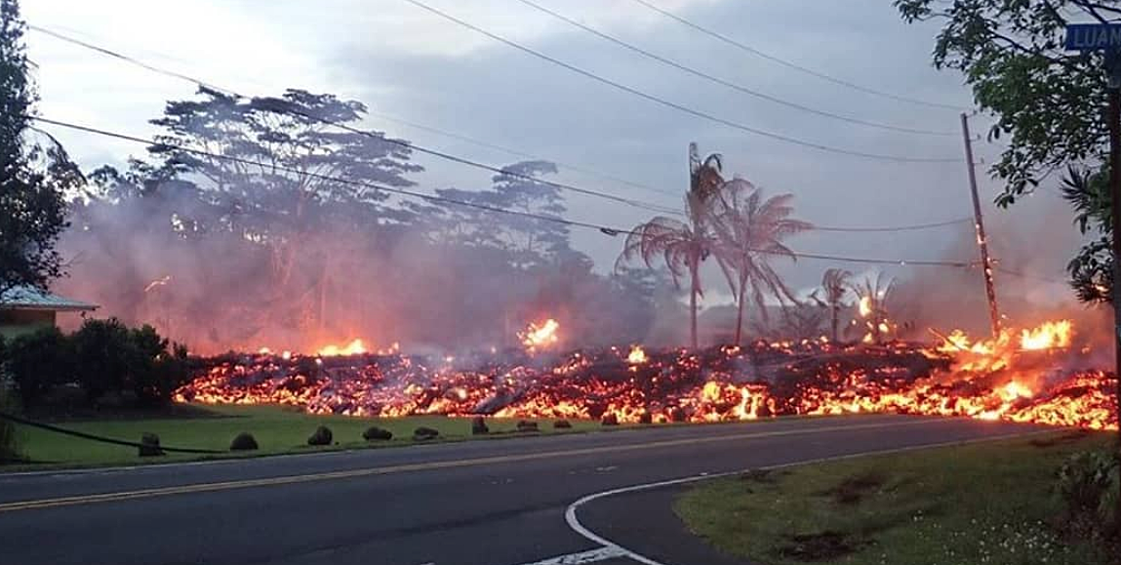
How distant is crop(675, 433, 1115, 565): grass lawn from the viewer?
33.0ft

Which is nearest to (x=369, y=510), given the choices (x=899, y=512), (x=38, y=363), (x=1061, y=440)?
(x=899, y=512)

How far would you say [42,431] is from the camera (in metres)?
28.0

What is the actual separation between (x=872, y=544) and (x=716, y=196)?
1579 inches

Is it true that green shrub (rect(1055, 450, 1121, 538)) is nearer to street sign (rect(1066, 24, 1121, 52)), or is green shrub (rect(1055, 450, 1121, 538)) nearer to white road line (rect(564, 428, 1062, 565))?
street sign (rect(1066, 24, 1121, 52))

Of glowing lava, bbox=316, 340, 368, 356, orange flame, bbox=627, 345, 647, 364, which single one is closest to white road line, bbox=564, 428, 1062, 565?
orange flame, bbox=627, 345, 647, 364

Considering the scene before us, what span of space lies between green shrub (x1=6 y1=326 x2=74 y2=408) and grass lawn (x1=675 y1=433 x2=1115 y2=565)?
25059mm

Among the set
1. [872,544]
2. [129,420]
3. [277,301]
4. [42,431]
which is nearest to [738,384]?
[129,420]

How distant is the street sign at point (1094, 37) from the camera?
863 centimetres

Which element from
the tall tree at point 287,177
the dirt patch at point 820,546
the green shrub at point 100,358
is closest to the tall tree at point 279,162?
the tall tree at point 287,177

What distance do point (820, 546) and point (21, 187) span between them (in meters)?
19.6

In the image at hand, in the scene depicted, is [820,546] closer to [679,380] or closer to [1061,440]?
[1061,440]

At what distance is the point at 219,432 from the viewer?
30.8 metres

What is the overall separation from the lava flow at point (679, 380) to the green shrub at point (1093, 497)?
2640 centimetres

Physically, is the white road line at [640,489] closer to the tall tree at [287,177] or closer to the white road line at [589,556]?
the white road line at [589,556]
